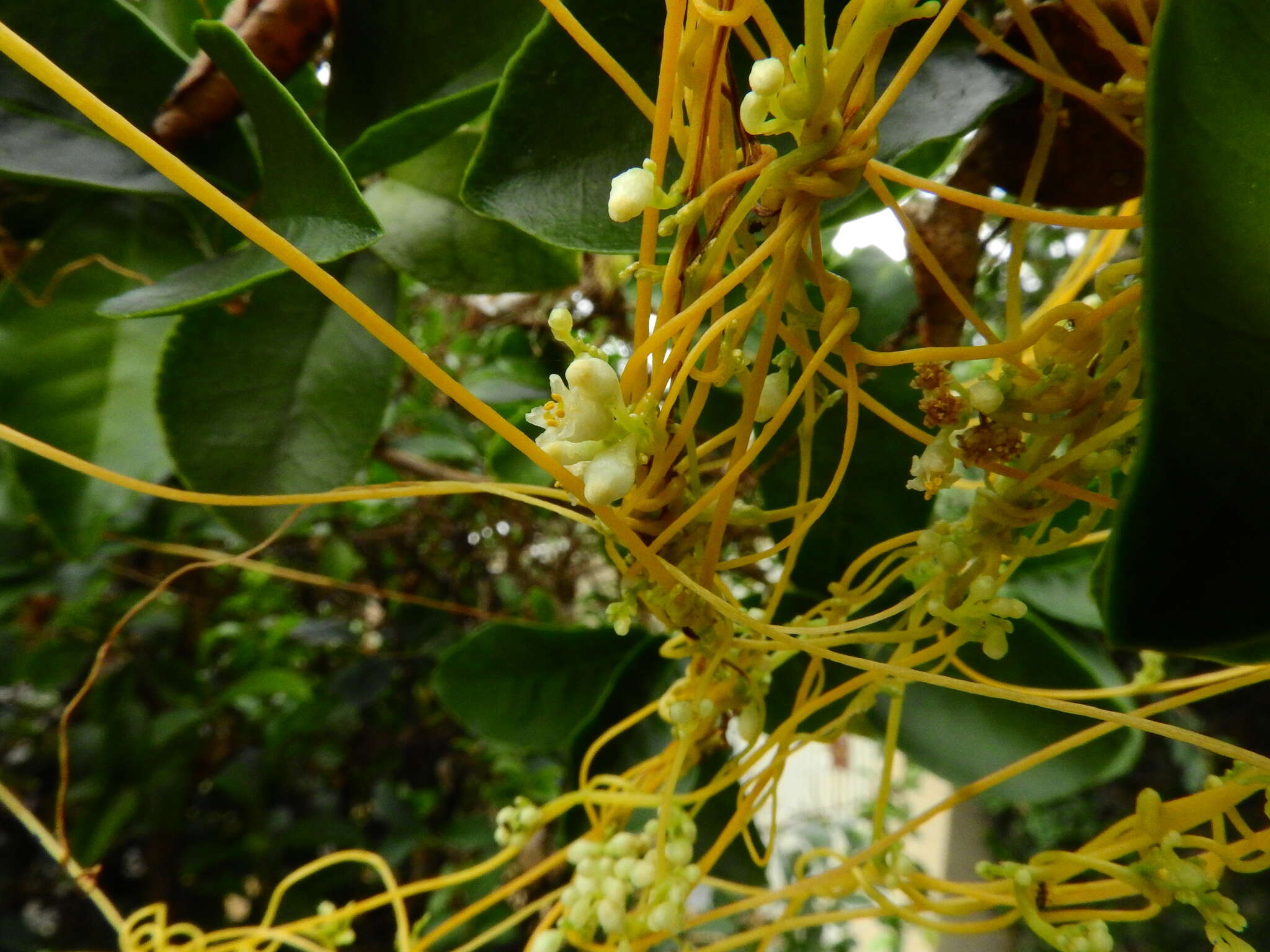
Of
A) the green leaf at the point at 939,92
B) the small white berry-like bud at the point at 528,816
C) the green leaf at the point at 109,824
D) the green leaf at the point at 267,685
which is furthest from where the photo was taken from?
the green leaf at the point at 267,685

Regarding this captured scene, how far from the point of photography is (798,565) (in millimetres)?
404

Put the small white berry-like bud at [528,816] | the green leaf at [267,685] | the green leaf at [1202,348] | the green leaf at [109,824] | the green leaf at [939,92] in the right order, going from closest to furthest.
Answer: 1. the green leaf at [1202,348]
2. the green leaf at [939,92]
3. the small white berry-like bud at [528,816]
4. the green leaf at [109,824]
5. the green leaf at [267,685]

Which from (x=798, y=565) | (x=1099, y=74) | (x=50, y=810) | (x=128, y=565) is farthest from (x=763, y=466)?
(x=50, y=810)

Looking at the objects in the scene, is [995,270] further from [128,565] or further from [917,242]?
[128,565]

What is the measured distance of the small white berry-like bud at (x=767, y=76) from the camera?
0.19 m

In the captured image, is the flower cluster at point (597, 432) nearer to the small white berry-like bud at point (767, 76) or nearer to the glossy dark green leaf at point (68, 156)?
the small white berry-like bud at point (767, 76)

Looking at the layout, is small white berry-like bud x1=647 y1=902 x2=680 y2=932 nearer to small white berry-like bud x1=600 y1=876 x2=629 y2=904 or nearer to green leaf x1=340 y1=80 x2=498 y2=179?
small white berry-like bud x1=600 y1=876 x2=629 y2=904

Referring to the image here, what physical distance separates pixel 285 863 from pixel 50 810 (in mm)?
300

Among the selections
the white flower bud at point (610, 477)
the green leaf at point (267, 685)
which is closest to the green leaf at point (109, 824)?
the green leaf at point (267, 685)

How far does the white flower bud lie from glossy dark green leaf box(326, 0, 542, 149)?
20 centimetres

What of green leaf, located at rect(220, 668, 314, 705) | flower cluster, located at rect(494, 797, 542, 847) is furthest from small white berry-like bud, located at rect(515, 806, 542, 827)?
green leaf, located at rect(220, 668, 314, 705)

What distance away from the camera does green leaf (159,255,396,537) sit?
0.39 meters

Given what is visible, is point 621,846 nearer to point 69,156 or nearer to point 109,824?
point 69,156

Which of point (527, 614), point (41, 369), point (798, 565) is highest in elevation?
point (41, 369)
